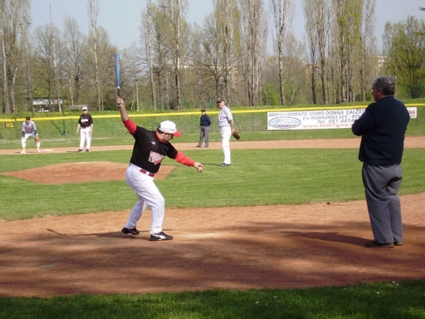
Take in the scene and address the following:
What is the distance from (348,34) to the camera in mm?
54906

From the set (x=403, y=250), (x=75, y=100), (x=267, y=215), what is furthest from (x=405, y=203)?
(x=75, y=100)

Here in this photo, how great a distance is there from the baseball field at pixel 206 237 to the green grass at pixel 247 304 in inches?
1.8

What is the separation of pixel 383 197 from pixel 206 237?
8.92 feet

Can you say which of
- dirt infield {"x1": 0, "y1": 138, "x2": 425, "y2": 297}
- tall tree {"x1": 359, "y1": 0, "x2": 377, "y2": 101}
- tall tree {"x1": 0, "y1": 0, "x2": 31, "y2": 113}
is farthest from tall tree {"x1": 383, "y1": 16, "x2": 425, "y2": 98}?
dirt infield {"x1": 0, "y1": 138, "x2": 425, "y2": 297}

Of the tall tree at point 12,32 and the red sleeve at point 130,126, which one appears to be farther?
the tall tree at point 12,32

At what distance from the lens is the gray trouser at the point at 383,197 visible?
275 inches

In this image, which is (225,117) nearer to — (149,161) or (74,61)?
(149,161)

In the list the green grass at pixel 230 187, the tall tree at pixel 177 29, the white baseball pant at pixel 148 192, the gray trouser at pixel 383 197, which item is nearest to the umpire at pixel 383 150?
the gray trouser at pixel 383 197

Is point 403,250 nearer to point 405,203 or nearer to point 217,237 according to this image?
point 217,237

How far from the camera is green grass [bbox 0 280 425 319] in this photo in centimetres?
468

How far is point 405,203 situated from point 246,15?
5095cm

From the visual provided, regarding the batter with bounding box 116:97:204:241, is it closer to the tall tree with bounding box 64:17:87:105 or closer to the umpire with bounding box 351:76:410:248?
A: the umpire with bounding box 351:76:410:248

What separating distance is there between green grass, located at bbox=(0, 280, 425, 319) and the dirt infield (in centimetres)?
36

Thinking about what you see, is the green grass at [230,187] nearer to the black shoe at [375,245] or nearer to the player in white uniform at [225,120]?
the player in white uniform at [225,120]
